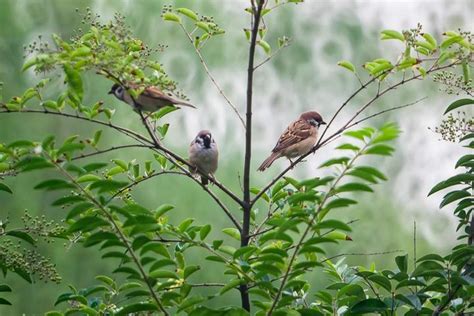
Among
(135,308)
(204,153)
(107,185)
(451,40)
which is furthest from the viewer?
→ (204,153)

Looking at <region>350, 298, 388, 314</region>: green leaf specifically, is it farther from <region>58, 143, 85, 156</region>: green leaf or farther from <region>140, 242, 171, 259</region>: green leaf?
<region>58, 143, 85, 156</region>: green leaf

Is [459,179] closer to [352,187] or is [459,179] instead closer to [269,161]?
[352,187]

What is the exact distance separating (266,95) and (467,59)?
9.21 meters

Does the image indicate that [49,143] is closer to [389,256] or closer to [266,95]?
[389,256]

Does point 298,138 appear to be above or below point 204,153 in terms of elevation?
above

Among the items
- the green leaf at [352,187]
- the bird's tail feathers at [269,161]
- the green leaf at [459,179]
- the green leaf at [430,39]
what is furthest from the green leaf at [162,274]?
the bird's tail feathers at [269,161]

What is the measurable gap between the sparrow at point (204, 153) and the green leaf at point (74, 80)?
2.13 metres

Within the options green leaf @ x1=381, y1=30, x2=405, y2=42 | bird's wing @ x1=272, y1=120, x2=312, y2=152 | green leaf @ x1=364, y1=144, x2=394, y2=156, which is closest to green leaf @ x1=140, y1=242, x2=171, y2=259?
green leaf @ x1=364, y1=144, x2=394, y2=156

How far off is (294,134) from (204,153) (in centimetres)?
132

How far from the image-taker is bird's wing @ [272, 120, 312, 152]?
6.15 m

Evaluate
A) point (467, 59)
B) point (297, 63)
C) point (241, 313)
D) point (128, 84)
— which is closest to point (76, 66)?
point (128, 84)

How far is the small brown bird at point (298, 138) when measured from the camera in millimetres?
6133

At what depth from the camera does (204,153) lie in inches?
200

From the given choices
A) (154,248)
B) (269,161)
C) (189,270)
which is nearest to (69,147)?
(154,248)
